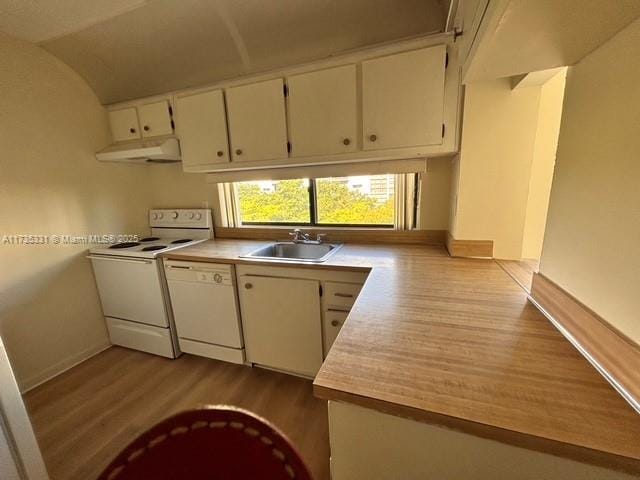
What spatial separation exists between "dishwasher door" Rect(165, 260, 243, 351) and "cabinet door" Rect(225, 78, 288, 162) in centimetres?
85

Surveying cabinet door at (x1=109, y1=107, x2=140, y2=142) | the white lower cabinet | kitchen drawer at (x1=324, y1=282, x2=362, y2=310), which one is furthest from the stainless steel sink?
cabinet door at (x1=109, y1=107, x2=140, y2=142)

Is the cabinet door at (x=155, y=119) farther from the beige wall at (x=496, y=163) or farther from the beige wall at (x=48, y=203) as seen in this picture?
the beige wall at (x=496, y=163)

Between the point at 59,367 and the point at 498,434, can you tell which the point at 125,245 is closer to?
the point at 59,367

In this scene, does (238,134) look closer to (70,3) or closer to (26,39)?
(70,3)

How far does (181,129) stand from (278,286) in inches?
58.1

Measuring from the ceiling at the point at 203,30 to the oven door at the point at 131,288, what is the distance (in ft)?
4.97

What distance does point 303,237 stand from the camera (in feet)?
7.06

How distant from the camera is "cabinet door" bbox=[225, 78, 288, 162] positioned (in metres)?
1.73

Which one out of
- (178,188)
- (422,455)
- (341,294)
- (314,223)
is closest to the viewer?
(422,455)

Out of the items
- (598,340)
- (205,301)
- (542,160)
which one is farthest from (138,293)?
(542,160)

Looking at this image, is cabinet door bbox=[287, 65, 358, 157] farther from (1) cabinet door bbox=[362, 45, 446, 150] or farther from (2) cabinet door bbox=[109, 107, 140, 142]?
(2) cabinet door bbox=[109, 107, 140, 142]

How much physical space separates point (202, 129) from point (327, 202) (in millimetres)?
1121

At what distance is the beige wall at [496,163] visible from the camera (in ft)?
4.32

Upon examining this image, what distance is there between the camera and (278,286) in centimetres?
170
